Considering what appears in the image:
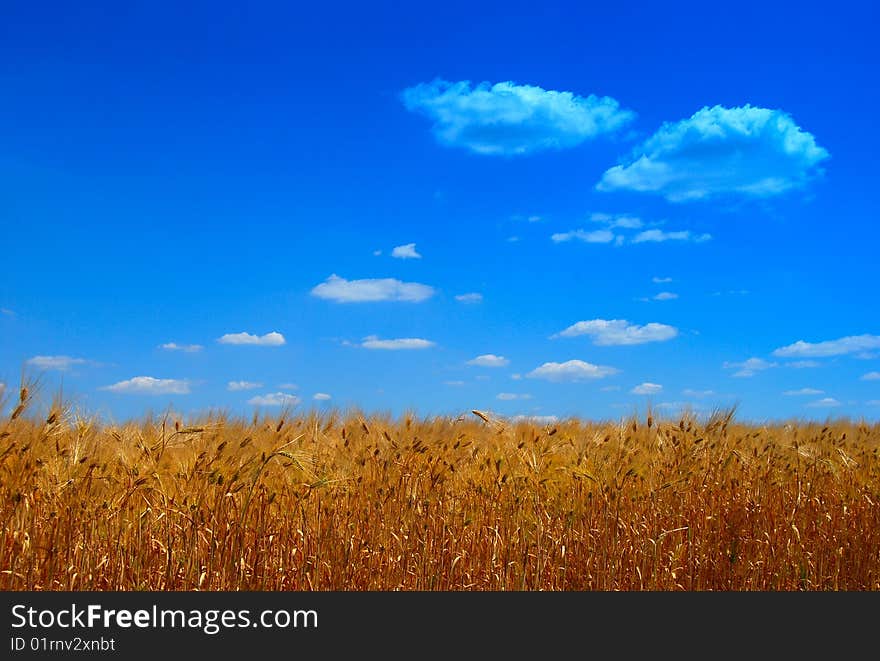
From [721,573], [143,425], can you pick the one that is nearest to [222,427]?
[143,425]

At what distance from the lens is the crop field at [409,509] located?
4.13 m

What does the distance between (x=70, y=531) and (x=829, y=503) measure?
244 inches

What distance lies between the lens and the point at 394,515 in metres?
5.00

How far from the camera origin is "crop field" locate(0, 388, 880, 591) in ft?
13.6

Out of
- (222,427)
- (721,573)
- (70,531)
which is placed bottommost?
(721,573)

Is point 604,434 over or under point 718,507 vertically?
over

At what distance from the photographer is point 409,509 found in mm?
4992

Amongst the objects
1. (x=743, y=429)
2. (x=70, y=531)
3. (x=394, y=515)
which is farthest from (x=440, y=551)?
(x=743, y=429)

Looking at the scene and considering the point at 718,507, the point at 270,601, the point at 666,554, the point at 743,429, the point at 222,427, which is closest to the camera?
the point at 270,601

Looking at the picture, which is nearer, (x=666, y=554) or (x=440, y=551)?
(x=440, y=551)

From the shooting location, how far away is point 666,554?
5.37m

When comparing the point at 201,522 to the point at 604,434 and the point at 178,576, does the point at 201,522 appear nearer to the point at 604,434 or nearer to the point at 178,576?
the point at 178,576

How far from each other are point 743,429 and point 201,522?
22.1 feet

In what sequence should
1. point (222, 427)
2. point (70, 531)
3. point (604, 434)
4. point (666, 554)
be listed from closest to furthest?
1. point (70, 531)
2. point (222, 427)
3. point (666, 554)
4. point (604, 434)
